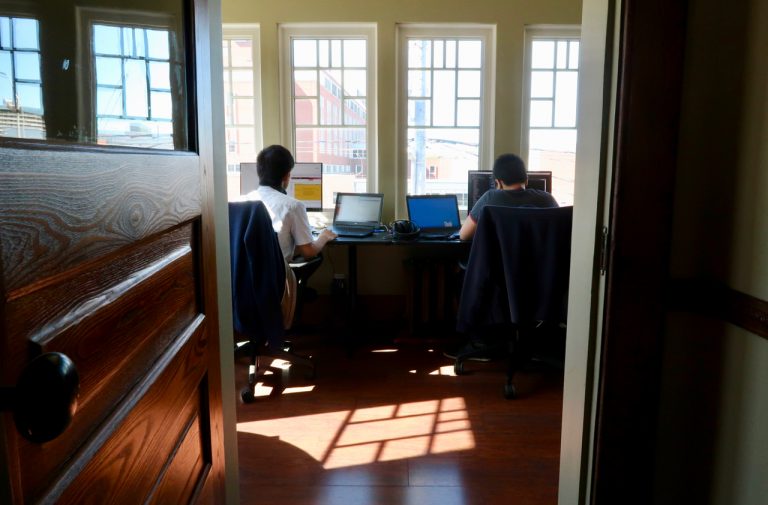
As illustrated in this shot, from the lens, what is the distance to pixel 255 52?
156 inches

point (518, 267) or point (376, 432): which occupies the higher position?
point (518, 267)

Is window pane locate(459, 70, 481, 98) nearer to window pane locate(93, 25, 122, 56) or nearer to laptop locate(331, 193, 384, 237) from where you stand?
laptop locate(331, 193, 384, 237)

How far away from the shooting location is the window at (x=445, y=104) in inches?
158

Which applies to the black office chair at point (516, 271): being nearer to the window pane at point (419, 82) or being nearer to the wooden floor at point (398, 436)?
the wooden floor at point (398, 436)

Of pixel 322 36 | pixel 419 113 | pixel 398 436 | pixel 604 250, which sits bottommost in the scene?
pixel 398 436

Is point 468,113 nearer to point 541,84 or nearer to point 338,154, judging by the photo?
Result: point 541,84

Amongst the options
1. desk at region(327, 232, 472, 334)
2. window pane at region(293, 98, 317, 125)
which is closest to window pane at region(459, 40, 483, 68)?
window pane at region(293, 98, 317, 125)

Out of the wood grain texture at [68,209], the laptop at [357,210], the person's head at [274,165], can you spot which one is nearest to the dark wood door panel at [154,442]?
the wood grain texture at [68,209]

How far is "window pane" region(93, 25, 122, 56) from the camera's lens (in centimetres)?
65

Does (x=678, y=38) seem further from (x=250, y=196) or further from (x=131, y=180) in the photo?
(x=250, y=196)

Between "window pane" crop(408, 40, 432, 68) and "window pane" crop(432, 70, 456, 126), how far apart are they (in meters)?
0.11

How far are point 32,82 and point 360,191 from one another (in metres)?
3.70

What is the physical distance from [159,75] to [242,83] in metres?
3.37

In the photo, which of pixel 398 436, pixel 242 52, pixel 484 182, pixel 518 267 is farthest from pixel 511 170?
pixel 242 52
